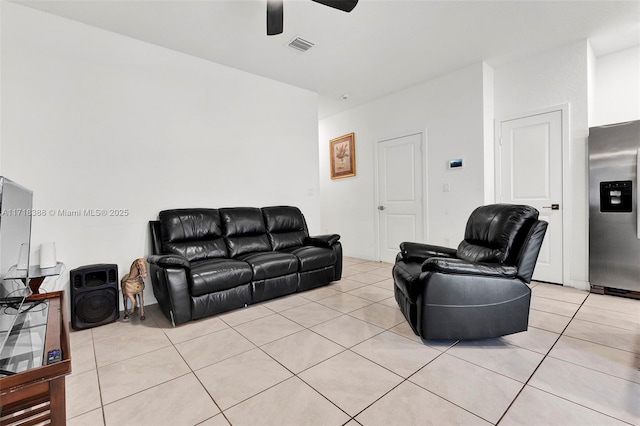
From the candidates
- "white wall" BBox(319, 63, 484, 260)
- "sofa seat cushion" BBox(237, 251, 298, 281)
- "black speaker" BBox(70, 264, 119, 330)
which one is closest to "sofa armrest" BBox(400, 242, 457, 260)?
"sofa seat cushion" BBox(237, 251, 298, 281)

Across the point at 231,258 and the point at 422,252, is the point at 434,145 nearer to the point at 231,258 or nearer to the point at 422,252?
the point at 422,252

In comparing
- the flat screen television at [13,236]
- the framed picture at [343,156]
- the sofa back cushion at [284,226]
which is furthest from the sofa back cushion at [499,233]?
the framed picture at [343,156]

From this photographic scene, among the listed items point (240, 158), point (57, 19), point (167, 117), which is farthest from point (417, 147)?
point (57, 19)

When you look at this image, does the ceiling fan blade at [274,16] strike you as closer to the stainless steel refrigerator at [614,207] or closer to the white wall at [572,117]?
the white wall at [572,117]

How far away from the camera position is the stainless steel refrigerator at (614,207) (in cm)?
293

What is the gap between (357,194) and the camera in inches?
212

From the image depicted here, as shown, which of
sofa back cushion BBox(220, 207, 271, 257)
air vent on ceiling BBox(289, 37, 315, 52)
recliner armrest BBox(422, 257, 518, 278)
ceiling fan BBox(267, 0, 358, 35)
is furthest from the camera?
sofa back cushion BBox(220, 207, 271, 257)

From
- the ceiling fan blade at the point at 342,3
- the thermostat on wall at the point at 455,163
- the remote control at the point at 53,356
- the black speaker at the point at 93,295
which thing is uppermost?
the ceiling fan blade at the point at 342,3

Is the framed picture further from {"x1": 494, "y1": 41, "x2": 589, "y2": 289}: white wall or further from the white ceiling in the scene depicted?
{"x1": 494, "y1": 41, "x2": 589, "y2": 289}: white wall

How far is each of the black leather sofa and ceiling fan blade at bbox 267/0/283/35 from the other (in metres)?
1.99

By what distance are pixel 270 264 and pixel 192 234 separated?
0.91m

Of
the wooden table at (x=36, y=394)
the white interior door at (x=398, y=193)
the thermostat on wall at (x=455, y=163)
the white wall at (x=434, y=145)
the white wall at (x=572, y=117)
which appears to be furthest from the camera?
the white interior door at (x=398, y=193)

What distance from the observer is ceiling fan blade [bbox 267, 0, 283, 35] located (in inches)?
87.0

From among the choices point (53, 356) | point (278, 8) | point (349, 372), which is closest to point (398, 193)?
point (278, 8)
